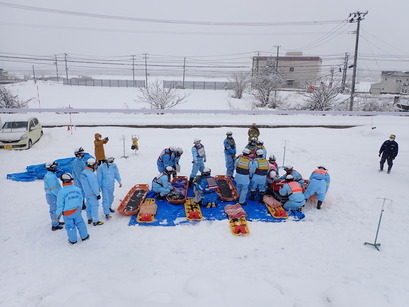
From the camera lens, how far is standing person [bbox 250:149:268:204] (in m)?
8.30

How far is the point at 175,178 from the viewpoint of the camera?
10094mm

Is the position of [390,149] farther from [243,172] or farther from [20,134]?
[20,134]

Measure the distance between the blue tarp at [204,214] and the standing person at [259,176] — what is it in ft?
1.35

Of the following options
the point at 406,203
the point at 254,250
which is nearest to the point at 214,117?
the point at 406,203

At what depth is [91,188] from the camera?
6.77 metres

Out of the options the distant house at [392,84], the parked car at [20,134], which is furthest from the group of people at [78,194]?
the distant house at [392,84]

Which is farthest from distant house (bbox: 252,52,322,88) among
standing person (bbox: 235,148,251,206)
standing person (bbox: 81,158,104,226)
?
standing person (bbox: 81,158,104,226)

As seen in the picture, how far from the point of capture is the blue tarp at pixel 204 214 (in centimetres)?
736

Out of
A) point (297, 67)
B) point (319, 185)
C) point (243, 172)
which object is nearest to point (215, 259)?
point (243, 172)

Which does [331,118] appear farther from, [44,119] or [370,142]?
[44,119]

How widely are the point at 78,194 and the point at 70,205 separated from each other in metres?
0.29

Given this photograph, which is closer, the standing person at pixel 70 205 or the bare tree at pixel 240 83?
the standing person at pixel 70 205

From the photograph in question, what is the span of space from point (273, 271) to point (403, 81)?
227ft

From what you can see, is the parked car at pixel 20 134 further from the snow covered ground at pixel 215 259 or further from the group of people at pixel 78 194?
the group of people at pixel 78 194
